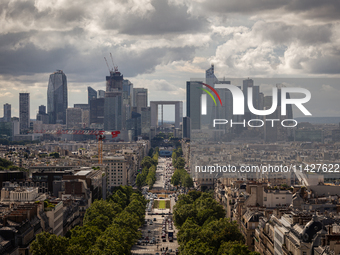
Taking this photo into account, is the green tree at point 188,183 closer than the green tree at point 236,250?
No

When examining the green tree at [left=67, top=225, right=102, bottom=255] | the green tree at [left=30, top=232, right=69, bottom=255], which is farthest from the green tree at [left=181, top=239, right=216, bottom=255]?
the green tree at [left=30, top=232, right=69, bottom=255]

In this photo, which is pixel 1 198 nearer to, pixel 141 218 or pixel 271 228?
pixel 141 218

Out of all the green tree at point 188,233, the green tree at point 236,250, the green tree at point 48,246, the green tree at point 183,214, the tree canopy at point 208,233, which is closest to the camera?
the green tree at point 48,246

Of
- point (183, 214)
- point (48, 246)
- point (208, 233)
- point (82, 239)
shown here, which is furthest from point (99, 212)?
point (48, 246)

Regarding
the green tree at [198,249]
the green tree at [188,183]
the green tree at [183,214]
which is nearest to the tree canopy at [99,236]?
the green tree at [183,214]

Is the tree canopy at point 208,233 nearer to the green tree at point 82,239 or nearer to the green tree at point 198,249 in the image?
the green tree at point 198,249

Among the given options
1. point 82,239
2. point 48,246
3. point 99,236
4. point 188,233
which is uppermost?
point 48,246

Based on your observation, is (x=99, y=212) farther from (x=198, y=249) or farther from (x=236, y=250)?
(x=236, y=250)

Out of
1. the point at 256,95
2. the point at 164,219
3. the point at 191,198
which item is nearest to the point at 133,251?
the point at 164,219

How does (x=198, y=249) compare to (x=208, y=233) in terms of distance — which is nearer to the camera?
(x=198, y=249)

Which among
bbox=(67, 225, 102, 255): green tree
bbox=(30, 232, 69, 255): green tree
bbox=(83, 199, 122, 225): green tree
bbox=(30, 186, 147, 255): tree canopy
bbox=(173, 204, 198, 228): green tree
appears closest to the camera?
bbox=(30, 232, 69, 255): green tree

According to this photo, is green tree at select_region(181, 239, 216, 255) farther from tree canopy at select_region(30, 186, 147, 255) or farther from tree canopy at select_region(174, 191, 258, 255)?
tree canopy at select_region(30, 186, 147, 255)

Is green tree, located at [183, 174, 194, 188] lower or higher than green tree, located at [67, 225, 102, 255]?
lower

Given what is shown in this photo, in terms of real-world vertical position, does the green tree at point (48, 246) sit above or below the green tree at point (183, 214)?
above
